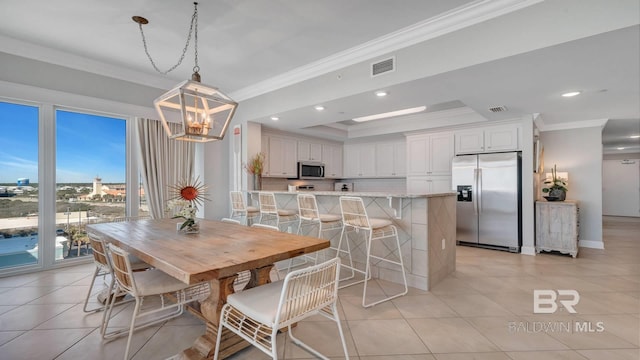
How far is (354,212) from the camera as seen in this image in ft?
10.4

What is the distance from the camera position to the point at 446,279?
350cm

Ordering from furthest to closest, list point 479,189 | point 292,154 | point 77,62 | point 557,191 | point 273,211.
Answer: point 292,154, point 479,189, point 557,191, point 273,211, point 77,62

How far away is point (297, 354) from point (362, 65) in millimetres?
3091

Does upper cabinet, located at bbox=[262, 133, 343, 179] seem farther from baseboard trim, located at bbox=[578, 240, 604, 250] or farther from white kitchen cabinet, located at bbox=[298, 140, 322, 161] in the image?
baseboard trim, located at bbox=[578, 240, 604, 250]

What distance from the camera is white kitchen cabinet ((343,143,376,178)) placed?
7.29 meters

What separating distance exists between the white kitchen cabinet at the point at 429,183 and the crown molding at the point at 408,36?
3.35 metres

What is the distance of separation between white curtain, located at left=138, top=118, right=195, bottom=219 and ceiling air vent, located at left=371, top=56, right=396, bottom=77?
3361 millimetres

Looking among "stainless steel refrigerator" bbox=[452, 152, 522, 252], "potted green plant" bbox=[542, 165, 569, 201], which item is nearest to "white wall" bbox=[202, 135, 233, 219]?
"stainless steel refrigerator" bbox=[452, 152, 522, 252]

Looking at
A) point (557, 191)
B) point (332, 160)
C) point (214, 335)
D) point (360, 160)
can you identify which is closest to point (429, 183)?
point (360, 160)

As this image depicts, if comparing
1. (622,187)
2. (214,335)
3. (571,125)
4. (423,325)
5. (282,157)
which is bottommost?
(423,325)

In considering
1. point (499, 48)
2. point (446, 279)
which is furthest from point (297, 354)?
point (499, 48)

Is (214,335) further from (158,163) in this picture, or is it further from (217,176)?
(217,176)

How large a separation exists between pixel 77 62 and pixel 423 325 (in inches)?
207

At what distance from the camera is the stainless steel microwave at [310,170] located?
6426mm
